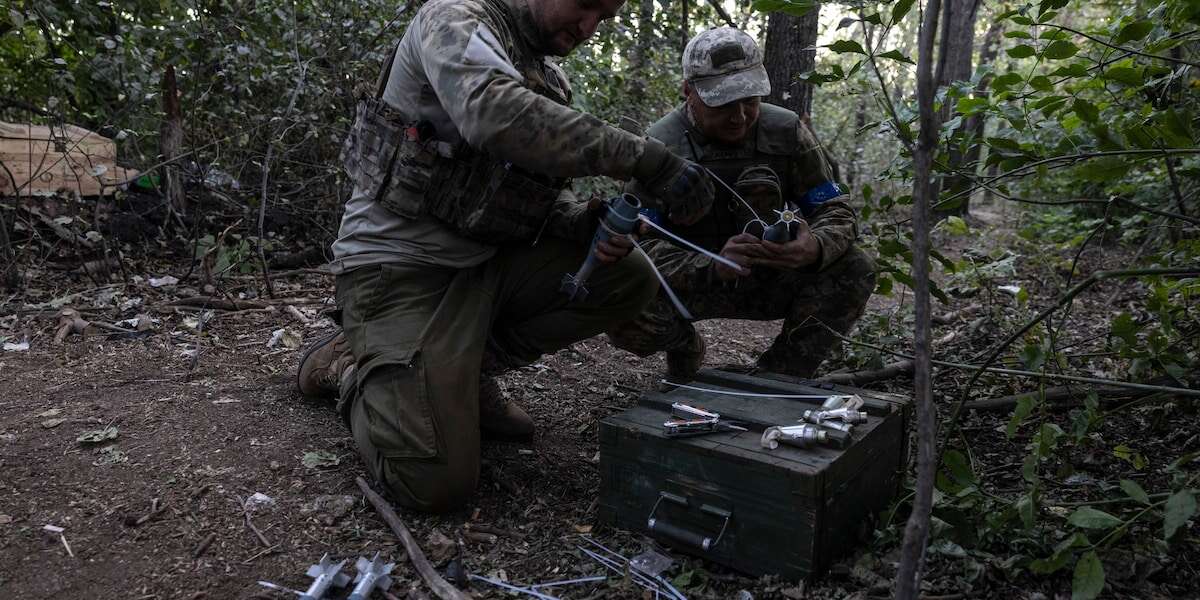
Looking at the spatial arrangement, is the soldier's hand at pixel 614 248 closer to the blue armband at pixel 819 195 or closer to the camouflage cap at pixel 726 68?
the camouflage cap at pixel 726 68

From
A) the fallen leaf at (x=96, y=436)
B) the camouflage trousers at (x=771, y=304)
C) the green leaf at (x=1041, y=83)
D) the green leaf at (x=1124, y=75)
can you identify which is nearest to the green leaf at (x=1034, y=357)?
the green leaf at (x=1124, y=75)

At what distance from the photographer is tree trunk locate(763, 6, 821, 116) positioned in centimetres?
547

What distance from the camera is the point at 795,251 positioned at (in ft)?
10.6

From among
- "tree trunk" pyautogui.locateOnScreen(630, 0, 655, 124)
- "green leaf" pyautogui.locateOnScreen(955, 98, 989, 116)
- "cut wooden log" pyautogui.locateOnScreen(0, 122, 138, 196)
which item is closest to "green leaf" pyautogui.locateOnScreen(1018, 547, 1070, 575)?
"green leaf" pyautogui.locateOnScreen(955, 98, 989, 116)

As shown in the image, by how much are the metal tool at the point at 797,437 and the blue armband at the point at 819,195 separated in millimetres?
1585

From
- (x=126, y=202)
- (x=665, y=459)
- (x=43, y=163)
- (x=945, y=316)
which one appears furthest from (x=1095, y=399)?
(x=126, y=202)

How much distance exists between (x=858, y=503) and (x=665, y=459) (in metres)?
0.55

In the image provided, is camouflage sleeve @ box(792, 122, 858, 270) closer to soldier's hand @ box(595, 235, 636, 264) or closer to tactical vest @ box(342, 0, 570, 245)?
soldier's hand @ box(595, 235, 636, 264)

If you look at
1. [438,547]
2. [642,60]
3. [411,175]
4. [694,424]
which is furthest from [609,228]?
[642,60]

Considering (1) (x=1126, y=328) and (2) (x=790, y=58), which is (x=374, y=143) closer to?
(1) (x=1126, y=328)

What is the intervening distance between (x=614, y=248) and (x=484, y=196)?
47cm

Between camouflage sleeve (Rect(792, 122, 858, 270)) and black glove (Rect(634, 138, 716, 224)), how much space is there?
2.98ft

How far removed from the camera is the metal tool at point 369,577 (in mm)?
2062

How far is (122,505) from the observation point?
8.23 ft
